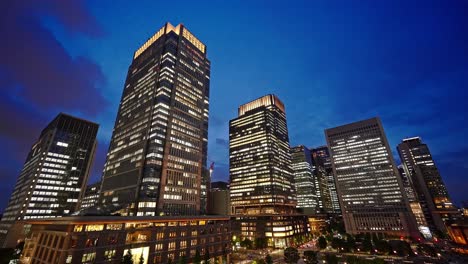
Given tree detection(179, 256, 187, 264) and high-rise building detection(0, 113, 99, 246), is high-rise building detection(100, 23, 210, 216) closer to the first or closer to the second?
tree detection(179, 256, 187, 264)

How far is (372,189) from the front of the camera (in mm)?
180750

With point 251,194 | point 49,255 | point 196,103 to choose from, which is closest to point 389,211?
point 251,194

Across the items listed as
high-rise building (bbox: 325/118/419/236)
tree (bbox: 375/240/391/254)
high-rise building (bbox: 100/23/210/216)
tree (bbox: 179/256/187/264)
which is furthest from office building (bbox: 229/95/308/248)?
tree (bbox: 179/256/187/264)

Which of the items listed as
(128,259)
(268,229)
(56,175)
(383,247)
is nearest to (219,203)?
(268,229)

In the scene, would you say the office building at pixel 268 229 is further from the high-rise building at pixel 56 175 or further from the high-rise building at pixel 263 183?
the high-rise building at pixel 56 175

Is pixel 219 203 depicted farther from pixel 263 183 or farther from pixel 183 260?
pixel 183 260

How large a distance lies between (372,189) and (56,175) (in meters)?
268

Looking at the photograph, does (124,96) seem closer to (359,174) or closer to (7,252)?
(7,252)

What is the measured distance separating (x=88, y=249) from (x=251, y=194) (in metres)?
142

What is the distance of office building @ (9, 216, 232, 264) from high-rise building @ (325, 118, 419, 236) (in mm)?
142778

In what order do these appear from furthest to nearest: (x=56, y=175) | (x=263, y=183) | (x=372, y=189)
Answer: (x=263, y=183), (x=372, y=189), (x=56, y=175)

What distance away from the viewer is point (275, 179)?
600 feet

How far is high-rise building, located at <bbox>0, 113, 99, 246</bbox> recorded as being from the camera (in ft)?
515

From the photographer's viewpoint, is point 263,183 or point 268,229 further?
point 263,183
